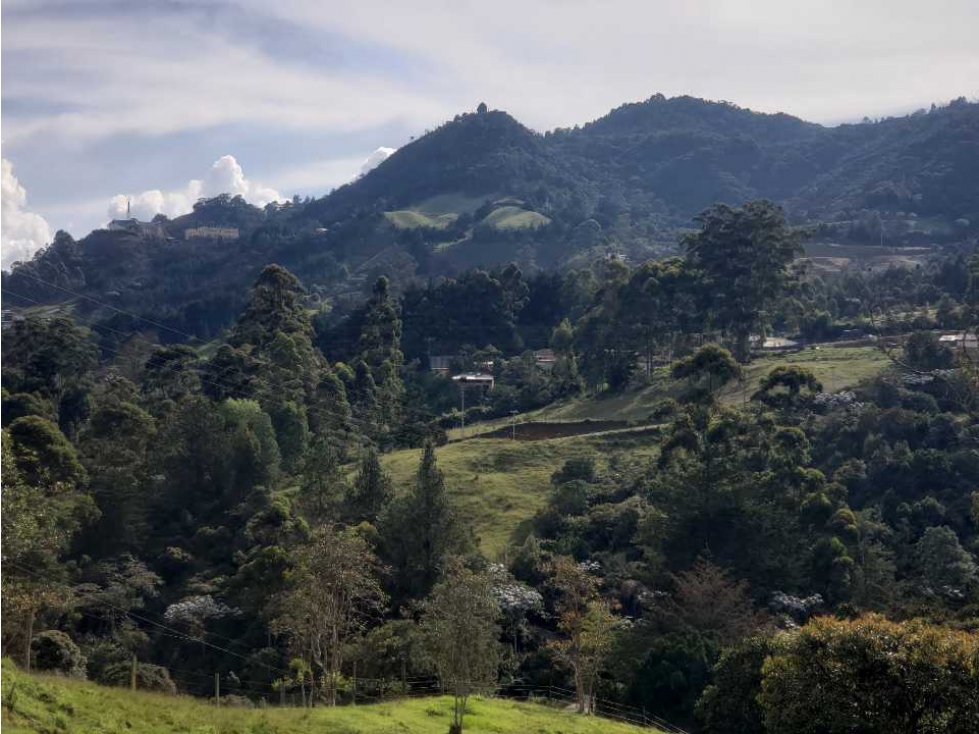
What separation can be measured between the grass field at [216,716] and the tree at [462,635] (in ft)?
2.43

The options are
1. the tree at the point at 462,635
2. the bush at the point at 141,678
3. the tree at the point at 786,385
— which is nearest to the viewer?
the tree at the point at 462,635

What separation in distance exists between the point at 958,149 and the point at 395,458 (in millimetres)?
139185

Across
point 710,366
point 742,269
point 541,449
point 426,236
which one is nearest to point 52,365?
point 541,449

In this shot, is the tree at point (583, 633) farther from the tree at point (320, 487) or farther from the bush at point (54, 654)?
the tree at point (320, 487)

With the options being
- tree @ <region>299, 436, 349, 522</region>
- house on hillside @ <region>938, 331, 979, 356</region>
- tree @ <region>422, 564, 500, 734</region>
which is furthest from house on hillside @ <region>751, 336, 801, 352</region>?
tree @ <region>422, 564, 500, 734</region>

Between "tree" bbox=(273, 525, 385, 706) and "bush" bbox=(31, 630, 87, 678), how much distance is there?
17.7 feet

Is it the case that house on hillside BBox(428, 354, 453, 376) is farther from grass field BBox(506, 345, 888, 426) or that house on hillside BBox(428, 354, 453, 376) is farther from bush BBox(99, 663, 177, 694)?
bush BBox(99, 663, 177, 694)

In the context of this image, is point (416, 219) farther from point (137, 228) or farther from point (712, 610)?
point (712, 610)

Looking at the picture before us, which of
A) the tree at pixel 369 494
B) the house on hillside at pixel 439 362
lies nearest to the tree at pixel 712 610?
the tree at pixel 369 494

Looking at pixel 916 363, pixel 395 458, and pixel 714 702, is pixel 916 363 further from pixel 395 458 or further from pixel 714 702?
pixel 714 702

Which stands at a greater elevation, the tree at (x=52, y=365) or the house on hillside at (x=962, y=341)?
the tree at (x=52, y=365)

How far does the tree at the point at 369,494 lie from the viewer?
1790 inches

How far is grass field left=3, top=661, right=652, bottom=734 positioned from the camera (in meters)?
18.4

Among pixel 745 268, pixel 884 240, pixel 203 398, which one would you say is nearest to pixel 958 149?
pixel 884 240
